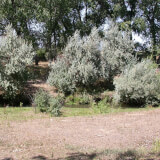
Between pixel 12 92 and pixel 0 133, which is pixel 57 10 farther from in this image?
pixel 0 133

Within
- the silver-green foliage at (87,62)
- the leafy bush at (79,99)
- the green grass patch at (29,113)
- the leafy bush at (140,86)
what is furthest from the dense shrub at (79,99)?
the green grass patch at (29,113)

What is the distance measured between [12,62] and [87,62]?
6780 millimetres

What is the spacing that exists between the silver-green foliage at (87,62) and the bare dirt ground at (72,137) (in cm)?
1023

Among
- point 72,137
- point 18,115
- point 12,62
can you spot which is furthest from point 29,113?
point 12,62

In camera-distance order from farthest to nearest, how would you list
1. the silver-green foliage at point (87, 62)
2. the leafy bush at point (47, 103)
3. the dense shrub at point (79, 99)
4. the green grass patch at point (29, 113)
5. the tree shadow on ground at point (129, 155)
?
the silver-green foliage at point (87, 62)
the dense shrub at point (79, 99)
the leafy bush at point (47, 103)
the green grass patch at point (29, 113)
the tree shadow on ground at point (129, 155)

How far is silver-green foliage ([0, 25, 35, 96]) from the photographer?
17.3 m

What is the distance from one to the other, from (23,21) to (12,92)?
11.8 m

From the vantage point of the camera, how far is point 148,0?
3136 cm

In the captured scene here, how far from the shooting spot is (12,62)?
17.5 meters

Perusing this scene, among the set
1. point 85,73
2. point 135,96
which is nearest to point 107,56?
point 85,73

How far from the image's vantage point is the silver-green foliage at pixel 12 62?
17344 millimetres

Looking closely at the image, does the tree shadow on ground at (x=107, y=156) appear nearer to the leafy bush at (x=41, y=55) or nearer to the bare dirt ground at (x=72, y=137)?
the bare dirt ground at (x=72, y=137)

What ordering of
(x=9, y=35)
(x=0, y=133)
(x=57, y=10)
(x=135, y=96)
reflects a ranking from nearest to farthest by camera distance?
(x=0, y=133) < (x=135, y=96) < (x=9, y=35) < (x=57, y=10)

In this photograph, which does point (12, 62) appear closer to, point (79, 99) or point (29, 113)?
point (29, 113)
